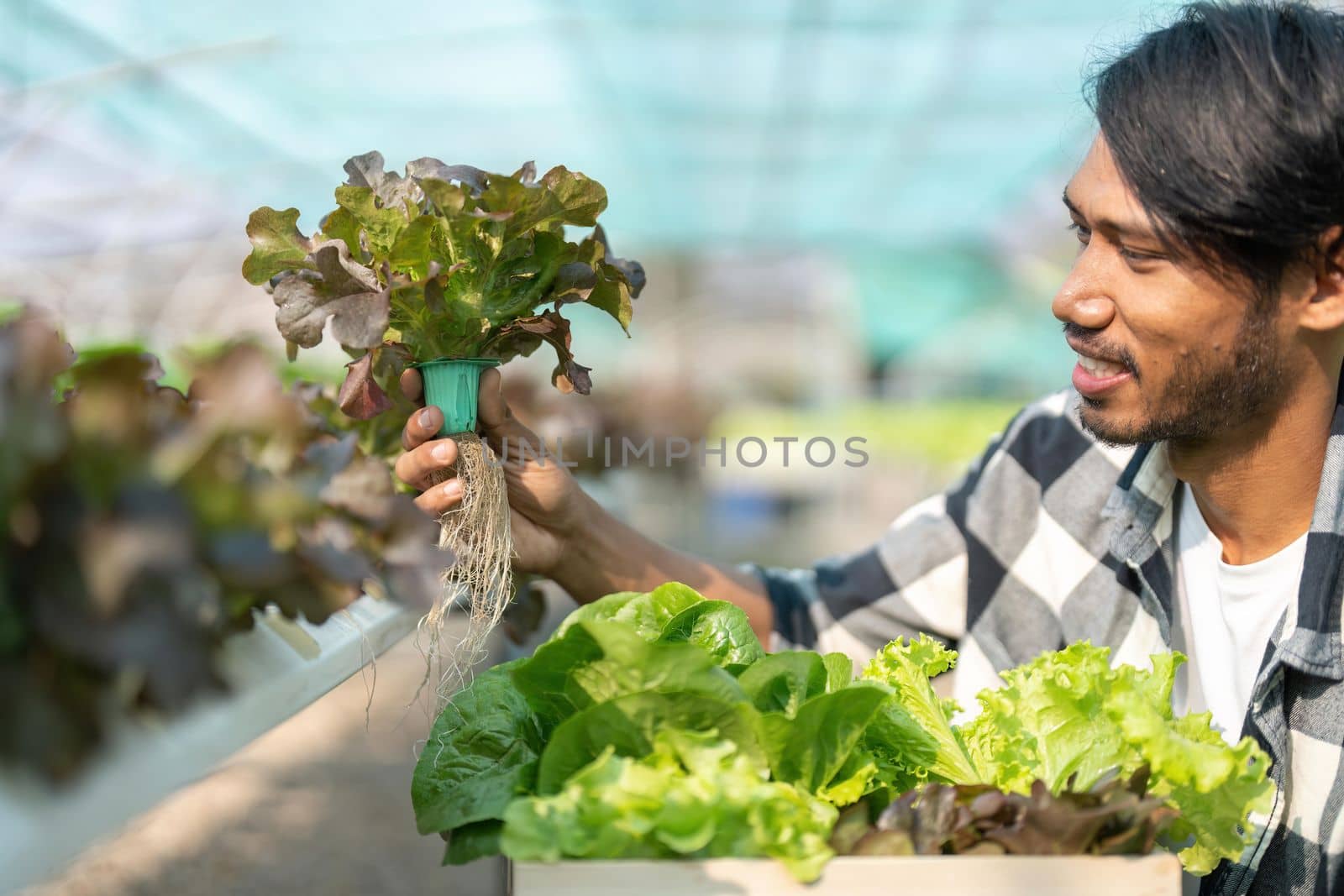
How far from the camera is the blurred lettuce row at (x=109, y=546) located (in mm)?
872

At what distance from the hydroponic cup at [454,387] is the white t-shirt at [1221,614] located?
123 cm

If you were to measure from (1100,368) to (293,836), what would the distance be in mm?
2939

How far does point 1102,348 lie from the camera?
67.7 inches

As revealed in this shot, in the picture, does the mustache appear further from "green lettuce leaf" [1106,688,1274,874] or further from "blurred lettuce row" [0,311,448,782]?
"blurred lettuce row" [0,311,448,782]

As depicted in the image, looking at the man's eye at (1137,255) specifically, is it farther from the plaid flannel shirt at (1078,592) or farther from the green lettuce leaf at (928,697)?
the green lettuce leaf at (928,697)

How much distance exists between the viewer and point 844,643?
2311mm

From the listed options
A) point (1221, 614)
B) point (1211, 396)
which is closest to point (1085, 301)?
point (1211, 396)

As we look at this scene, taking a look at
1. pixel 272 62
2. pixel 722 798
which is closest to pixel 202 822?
pixel 722 798

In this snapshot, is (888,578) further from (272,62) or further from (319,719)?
(272,62)

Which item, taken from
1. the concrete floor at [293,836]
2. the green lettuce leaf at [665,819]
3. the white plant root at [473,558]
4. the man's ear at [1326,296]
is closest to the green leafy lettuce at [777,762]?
the green lettuce leaf at [665,819]

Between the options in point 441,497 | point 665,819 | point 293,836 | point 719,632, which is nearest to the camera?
point 665,819

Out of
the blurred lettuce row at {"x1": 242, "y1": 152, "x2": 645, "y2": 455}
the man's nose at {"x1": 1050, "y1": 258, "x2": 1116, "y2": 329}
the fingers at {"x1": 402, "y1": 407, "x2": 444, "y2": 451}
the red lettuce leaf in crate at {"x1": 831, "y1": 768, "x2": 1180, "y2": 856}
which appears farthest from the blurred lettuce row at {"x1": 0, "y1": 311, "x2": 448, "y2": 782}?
the man's nose at {"x1": 1050, "y1": 258, "x2": 1116, "y2": 329}

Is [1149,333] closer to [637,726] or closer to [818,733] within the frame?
[818,733]

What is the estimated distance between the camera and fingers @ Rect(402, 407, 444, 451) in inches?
66.1
